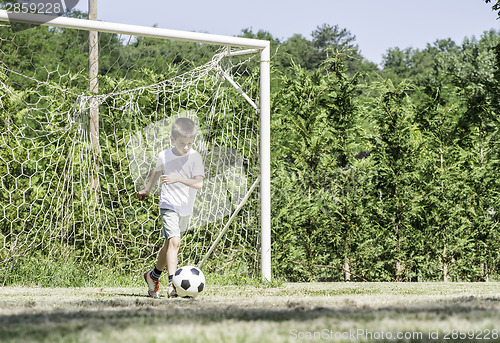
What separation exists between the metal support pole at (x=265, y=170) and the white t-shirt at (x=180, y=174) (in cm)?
146

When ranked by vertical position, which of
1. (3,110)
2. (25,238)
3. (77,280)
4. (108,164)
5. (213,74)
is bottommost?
(77,280)

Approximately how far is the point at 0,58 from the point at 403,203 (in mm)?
5683

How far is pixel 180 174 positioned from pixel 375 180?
161 inches

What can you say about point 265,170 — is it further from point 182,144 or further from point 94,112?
point 94,112

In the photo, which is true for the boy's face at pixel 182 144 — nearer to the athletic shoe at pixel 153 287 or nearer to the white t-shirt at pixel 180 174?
the white t-shirt at pixel 180 174

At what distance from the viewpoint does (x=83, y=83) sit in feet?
26.5

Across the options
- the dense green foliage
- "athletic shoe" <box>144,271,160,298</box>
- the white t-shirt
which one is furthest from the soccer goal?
"athletic shoe" <box>144,271,160,298</box>

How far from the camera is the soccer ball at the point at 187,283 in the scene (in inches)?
198

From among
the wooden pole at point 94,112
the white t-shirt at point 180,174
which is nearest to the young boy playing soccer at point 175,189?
the white t-shirt at point 180,174

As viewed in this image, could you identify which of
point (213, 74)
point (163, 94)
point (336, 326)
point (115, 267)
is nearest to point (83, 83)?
point (163, 94)

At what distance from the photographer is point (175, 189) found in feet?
17.7

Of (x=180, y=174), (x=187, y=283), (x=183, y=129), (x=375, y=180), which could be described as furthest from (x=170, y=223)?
(x=375, y=180)

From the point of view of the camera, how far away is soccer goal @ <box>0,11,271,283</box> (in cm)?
719

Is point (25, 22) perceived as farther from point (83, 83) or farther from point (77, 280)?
point (77, 280)
